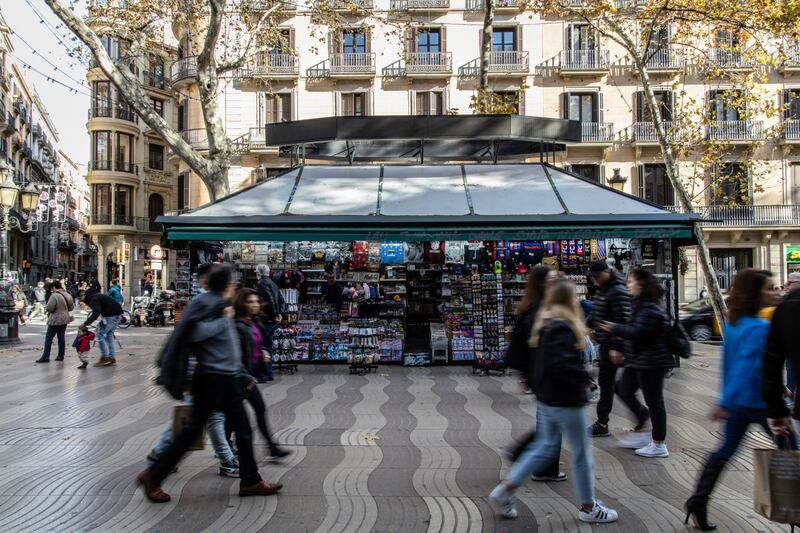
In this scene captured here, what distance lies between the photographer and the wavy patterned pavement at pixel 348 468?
4.61m

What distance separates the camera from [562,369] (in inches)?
169

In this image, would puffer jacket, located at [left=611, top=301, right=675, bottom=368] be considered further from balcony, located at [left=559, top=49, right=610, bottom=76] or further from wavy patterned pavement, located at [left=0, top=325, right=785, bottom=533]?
balcony, located at [left=559, top=49, right=610, bottom=76]

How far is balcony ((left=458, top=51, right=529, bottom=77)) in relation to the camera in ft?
102

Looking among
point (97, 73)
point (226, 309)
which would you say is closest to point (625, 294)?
point (226, 309)

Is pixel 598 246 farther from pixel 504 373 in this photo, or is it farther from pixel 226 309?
pixel 226 309

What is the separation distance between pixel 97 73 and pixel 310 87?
16.7m

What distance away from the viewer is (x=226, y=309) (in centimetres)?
509

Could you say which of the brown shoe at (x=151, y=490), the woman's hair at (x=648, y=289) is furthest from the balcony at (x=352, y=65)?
the brown shoe at (x=151, y=490)

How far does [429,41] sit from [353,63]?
4.00 m

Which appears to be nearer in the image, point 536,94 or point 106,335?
point 106,335

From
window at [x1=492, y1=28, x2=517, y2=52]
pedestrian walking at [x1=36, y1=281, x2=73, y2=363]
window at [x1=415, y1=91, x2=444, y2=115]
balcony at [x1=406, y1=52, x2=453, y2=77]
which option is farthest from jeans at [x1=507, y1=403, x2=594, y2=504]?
window at [x1=492, y1=28, x2=517, y2=52]

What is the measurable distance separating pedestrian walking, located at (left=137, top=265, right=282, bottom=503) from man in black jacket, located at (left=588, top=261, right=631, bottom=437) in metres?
3.57

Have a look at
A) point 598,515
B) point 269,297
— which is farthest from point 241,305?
point 269,297

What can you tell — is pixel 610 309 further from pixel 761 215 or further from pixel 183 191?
pixel 183 191
